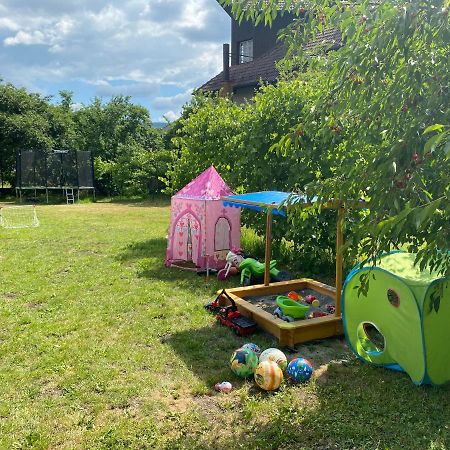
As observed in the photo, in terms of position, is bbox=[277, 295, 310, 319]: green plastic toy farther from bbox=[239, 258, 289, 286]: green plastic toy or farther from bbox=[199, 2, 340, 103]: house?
bbox=[199, 2, 340, 103]: house

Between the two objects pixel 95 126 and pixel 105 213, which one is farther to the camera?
pixel 95 126

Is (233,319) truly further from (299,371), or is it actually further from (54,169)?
(54,169)

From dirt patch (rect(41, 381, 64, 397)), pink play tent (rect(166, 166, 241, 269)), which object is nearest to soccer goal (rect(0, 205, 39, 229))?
pink play tent (rect(166, 166, 241, 269))

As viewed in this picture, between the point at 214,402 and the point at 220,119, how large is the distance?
6.76 meters

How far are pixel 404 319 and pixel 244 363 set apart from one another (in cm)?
142

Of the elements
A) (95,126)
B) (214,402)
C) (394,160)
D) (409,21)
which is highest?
(95,126)

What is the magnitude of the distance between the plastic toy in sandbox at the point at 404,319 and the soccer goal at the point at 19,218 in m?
11.5

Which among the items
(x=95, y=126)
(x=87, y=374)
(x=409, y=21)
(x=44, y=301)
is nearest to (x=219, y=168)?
(x=44, y=301)

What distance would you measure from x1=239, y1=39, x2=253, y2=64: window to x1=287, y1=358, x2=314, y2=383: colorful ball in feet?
59.8

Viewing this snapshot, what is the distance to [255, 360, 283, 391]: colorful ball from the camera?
148 inches

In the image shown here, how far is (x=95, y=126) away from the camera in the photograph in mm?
28688

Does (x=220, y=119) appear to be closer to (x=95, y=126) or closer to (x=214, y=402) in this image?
(x=214, y=402)

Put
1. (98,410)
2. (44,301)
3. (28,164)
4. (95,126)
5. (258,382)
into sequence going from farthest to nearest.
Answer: (95,126)
(28,164)
(44,301)
(258,382)
(98,410)

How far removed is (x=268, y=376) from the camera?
3.75 m
